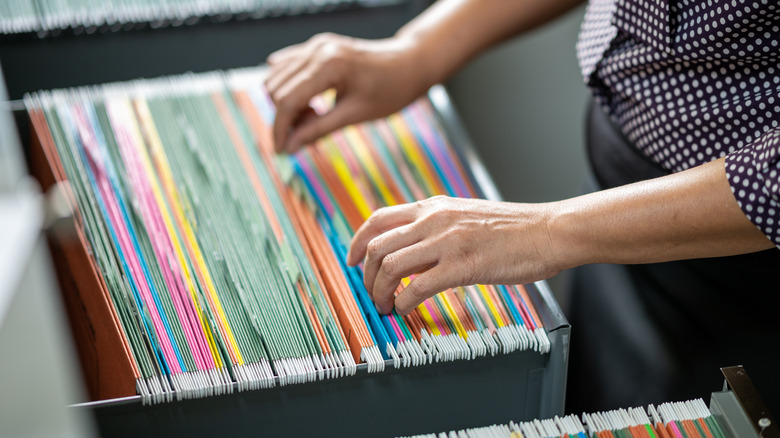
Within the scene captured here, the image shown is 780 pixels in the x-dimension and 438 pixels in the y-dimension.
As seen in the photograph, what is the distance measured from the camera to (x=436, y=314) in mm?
809

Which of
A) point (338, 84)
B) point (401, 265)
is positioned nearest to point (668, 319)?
point (401, 265)

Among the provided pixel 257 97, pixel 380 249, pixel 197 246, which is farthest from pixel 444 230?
pixel 257 97

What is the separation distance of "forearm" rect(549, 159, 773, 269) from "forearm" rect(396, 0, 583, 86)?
17.5 inches

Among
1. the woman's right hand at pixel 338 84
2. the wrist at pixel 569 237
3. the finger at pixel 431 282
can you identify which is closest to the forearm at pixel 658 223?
the wrist at pixel 569 237

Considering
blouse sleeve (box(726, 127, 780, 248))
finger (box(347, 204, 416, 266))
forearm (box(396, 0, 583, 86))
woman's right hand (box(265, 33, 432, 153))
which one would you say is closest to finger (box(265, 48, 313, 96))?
woman's right hand (box(265, 33, 432, 153))

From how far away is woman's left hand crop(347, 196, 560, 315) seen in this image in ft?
2.48

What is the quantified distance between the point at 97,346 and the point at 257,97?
1.70 ft

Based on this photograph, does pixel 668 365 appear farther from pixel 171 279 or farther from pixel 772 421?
pixel 171 279

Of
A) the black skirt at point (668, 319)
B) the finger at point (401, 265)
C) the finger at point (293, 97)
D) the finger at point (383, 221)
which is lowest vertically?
the black skirt at point (668, 319)

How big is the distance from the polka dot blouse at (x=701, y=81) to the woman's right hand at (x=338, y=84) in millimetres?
286

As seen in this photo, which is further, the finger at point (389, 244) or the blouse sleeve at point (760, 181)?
the finger at point (389, 244)

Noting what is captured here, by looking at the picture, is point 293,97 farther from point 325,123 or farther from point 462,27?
point 462,27

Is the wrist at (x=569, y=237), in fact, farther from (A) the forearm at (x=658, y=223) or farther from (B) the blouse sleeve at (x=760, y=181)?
(B) the blouse sleeve at (x=760, y=181)

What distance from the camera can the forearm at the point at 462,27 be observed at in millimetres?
1139
